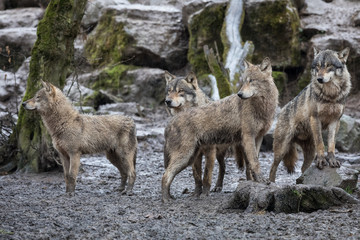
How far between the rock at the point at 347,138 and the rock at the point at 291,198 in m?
7.21

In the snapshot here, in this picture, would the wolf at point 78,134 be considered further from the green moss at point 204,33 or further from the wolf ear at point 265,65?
the green moss at point 204,33

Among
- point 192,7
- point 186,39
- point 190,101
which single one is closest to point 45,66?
point 190,101

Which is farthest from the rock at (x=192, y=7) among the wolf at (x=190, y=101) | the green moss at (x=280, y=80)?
the wolf at (x=190, y=101)

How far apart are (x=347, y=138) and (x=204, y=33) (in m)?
8.02

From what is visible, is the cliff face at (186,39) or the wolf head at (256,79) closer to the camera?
the wolf head at (256,79)

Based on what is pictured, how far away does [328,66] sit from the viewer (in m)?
7.27

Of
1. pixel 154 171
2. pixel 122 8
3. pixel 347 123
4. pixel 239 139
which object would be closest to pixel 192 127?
pixel 239 139

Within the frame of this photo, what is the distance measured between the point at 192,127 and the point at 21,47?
1473cm

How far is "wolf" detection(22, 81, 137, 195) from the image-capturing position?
8.05 meters

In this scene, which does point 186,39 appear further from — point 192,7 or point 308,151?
point 308,151

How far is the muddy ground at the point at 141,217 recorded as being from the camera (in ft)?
15.6

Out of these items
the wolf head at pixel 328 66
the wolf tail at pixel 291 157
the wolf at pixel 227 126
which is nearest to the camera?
the wolf at pixel 227 126

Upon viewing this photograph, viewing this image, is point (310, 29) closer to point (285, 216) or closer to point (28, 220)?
point (285, 216)

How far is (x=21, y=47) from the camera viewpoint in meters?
19.7
